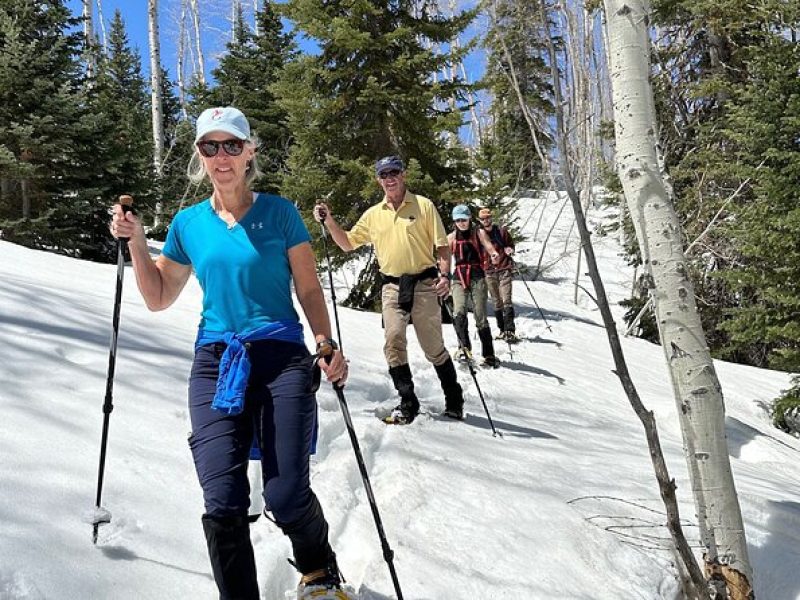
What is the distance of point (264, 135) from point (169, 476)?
17005mm

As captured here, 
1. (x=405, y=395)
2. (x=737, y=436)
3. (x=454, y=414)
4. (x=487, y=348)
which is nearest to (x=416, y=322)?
(x=405, y=395)

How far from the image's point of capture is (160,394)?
14.0 feet

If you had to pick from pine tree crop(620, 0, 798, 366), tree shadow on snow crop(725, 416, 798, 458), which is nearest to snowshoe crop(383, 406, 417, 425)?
tree shadow on snow crop(725, 416, 798, 458)

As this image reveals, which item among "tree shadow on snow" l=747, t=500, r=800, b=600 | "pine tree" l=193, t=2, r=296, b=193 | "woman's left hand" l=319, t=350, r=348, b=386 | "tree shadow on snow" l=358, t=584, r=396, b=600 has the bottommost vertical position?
"tree shadow on snow" l=747, t=500, r=800, b=600

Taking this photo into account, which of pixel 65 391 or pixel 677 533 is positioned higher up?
pixel 65 391

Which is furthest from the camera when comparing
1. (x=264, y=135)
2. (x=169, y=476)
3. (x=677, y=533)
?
(x=264, y=135)

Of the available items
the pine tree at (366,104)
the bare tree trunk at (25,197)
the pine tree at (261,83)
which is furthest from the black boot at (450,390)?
the pine tree at (261,83)

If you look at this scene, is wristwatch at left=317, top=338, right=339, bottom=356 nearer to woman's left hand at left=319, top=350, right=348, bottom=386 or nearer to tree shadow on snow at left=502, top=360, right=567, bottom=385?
woman's left hand at left=319, top=350, right=348, bottom=386

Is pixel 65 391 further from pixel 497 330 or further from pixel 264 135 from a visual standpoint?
pixel 264 135

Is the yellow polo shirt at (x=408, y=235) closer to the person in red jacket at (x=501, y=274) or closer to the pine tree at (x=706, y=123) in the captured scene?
the person in red jacket at (x=501, y=274)

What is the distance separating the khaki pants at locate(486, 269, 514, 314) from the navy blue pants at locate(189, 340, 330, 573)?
8.30 metres

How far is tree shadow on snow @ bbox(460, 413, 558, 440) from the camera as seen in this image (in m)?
5.45

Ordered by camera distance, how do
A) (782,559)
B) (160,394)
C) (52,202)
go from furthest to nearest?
1. (52,202)
2. (160,394)
3. (782,559)

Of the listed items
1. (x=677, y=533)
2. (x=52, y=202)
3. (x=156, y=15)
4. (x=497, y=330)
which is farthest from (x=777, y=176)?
(x=156, y=15)
